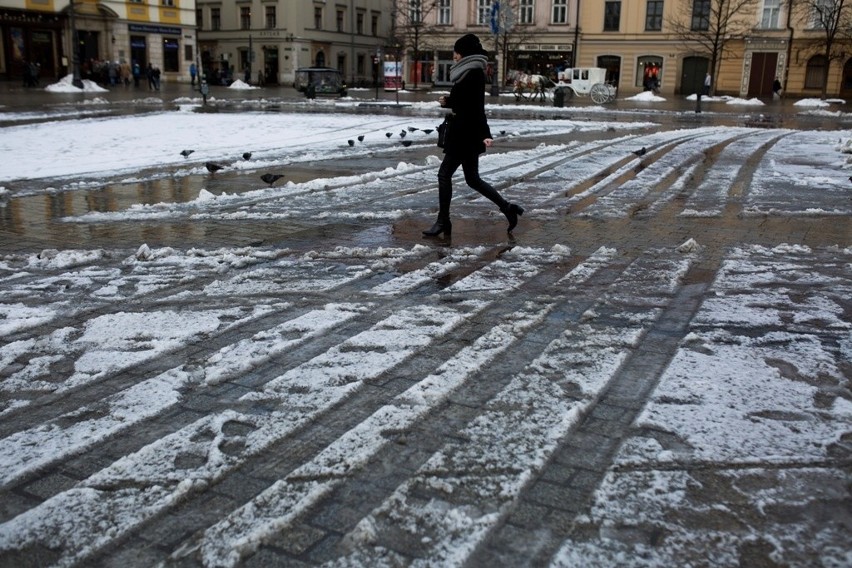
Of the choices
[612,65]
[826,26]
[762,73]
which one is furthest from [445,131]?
[612,65]

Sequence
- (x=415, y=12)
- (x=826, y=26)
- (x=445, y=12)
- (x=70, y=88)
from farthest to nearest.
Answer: (x=445, y=12) → (x=415, y=12) → (x=826, y=26) → (x=70, y=88)

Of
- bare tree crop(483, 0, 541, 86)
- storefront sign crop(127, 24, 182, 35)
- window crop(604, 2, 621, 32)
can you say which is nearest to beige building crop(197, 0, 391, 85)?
storefront sign crop(127, 24, 182, 35)

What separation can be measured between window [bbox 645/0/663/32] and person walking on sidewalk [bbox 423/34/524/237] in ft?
173

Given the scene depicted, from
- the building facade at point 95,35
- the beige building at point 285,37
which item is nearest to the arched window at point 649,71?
the beige building at point 285,37

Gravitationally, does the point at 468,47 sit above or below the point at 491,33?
below

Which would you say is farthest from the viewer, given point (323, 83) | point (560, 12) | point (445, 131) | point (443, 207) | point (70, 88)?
point (560, 12)

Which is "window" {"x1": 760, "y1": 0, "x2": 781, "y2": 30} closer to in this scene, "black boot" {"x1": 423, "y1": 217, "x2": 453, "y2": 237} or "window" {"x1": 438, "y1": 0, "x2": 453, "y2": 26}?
"window" {"x1": 438, "y1": 0, "x2": 453, "y2": 26}

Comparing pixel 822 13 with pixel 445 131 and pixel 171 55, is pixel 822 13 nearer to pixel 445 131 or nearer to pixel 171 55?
pixel 171 55

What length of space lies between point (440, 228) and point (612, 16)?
53828 millimetres

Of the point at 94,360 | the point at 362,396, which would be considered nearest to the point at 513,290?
the point at 362,396

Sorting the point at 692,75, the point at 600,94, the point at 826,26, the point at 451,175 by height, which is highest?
the point at 826,26

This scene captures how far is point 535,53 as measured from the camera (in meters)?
58.9

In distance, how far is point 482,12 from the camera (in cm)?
5975

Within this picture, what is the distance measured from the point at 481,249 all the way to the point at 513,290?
1306 mm
